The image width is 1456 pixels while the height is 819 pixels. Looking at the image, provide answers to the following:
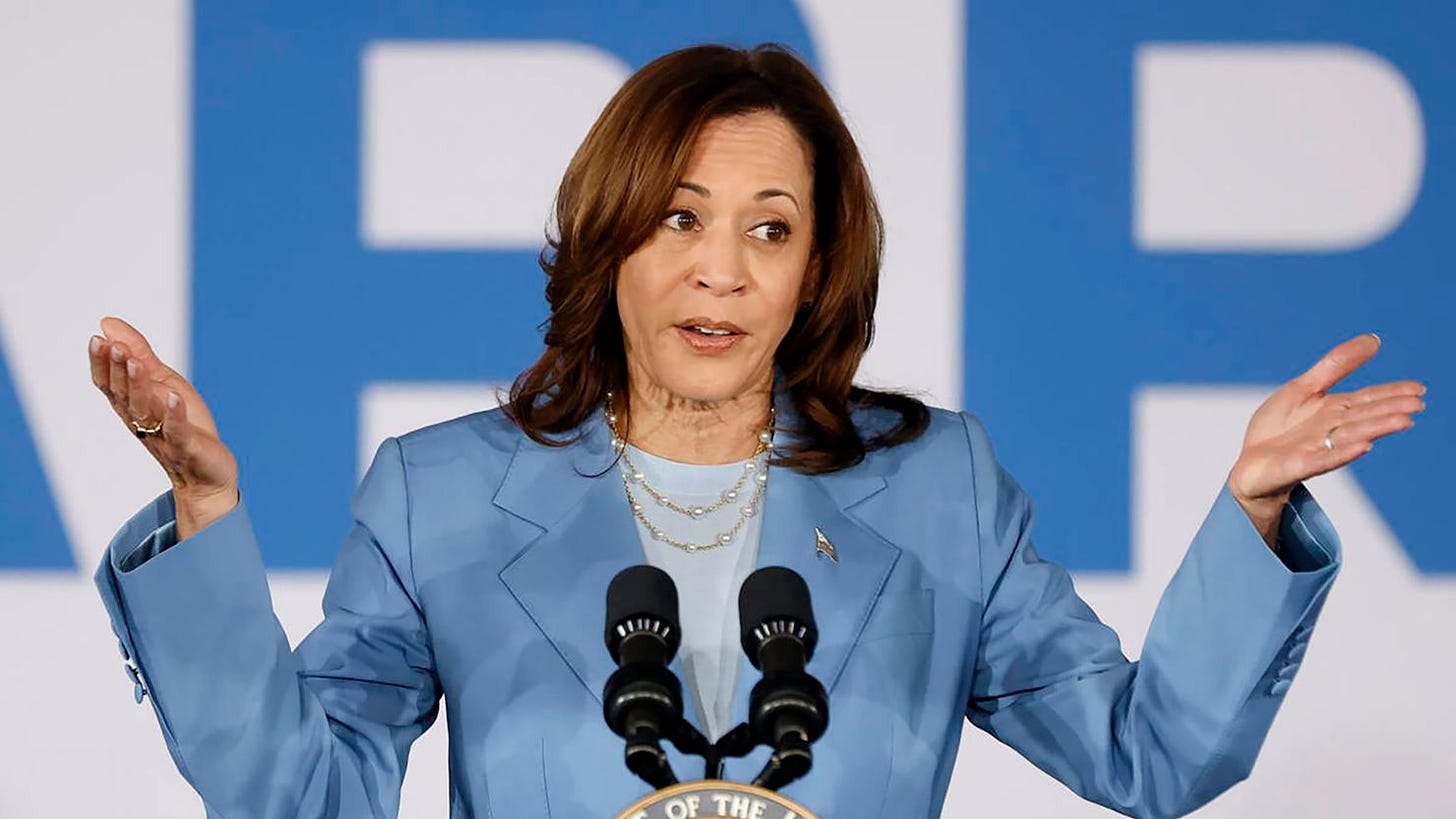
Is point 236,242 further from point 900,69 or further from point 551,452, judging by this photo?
point 551,452

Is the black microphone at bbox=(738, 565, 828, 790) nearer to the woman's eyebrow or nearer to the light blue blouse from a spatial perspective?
the light blue blouse

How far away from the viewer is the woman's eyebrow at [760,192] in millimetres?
1803

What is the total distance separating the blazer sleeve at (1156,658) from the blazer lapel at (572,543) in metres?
0.36

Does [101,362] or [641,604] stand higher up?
[101,362]

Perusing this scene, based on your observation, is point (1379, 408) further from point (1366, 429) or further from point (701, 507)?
point (701, 507)

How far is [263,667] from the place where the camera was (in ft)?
4.98

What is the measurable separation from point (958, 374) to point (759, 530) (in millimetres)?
1160

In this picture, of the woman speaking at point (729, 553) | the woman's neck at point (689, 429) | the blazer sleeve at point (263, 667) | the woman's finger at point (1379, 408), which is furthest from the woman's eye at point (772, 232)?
Result: the woman's finger at point (1379, 408)

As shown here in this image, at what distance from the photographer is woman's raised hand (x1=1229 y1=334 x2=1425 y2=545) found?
1.46 m

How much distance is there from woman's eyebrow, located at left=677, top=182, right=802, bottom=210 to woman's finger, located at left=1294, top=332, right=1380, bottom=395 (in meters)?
0.54

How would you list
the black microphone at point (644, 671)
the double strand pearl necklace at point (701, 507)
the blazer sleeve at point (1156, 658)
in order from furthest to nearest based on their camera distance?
the double strand pearl necklace at point (701, 507) → the blazer sleeve at point (1156, 658) → the black microphone at point (644, 671)

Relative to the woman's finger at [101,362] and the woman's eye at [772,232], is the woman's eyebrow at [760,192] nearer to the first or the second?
the woman's eye at [772,232]

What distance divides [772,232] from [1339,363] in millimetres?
565

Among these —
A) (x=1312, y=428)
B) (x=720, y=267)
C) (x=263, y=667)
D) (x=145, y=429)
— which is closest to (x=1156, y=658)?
(x=1312, y=428)
